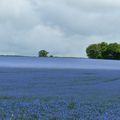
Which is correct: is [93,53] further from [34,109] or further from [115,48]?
[34,109]

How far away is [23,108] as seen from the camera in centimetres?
2453

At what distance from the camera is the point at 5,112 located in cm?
2233

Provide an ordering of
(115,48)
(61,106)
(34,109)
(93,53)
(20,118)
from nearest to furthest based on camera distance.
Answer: (20,118) → (34,109) → (61,106) → (115,48) → (93,53)

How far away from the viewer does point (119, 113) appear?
23062mm

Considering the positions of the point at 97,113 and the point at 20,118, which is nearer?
the point at 20,118

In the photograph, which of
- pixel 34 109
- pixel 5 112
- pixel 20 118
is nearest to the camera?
pixel 20 118

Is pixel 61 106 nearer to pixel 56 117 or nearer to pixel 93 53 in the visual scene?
pixel 56 117

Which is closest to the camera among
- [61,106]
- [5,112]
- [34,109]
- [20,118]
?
[20,118]

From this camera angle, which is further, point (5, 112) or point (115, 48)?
point (115, 48)

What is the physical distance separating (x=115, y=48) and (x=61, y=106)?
144603 millimetres

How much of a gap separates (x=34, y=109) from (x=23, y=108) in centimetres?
84

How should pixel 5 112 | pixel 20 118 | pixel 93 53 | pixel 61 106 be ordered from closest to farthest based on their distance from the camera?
pixel 20 118
pixel 5 112
pixel 61 106
pixel 93 53

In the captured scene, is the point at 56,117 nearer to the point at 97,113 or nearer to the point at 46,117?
the point at 46,117

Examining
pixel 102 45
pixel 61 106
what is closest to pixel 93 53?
pixel 102 45
